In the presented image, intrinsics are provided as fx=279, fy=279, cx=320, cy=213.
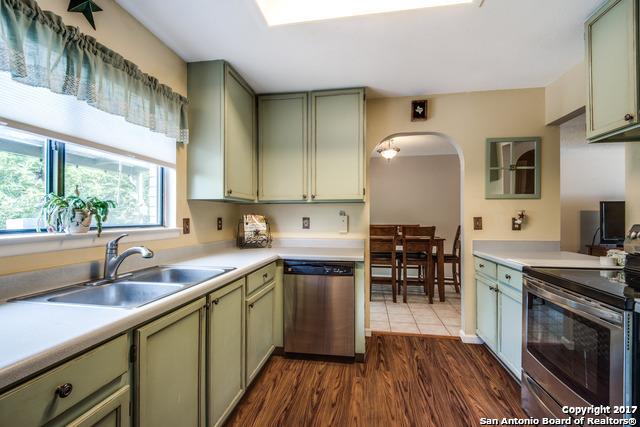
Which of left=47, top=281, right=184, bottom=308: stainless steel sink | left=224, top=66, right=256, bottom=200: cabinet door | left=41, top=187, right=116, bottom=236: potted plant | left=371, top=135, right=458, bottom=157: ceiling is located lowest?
left=47, top=281, right=184, bottom=308: stainless steel sink

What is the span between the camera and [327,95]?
8.28ft

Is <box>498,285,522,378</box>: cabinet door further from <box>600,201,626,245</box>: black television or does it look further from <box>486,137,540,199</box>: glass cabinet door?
<box>600,201,626,245</box>: black television

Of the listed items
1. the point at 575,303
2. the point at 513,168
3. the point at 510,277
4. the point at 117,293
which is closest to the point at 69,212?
the point at 117,293

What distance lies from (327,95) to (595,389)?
2.51 m

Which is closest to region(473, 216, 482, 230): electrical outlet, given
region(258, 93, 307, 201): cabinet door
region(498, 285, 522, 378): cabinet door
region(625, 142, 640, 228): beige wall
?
region(498, 285, 522, 378): cabinet door

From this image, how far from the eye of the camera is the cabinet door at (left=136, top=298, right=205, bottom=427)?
963 mm

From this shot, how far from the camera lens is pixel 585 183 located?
4.69 metres

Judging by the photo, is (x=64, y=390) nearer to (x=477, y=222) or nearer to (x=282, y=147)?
(x=282, y=147)

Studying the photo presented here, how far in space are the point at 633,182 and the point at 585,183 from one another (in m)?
3.66

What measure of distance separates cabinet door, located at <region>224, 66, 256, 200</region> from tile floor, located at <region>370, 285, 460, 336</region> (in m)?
1.94

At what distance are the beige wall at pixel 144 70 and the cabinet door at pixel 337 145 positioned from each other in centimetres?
98

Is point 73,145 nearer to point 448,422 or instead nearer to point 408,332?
point 448,422

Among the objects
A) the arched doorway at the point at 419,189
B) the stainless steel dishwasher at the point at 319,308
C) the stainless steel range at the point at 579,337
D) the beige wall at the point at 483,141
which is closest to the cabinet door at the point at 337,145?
the beige wall at the point at 483,141

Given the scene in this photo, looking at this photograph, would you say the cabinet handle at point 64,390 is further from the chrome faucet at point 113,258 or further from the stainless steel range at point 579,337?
the stainless steel range at point 579,337
